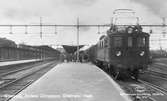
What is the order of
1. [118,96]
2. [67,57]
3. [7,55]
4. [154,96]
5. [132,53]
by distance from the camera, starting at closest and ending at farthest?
[118,96], [154,96], [132,53], [7,55], [67,57]

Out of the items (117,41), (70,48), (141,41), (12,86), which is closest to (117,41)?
(117,41)

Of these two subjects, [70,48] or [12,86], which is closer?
[12,86]

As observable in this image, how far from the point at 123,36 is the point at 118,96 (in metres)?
7.42

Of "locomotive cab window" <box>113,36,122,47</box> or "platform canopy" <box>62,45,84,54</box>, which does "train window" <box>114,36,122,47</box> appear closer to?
"locomotive cab window" <box>113,36,122,47</box>

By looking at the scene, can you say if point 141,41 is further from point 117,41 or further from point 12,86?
point 12,86

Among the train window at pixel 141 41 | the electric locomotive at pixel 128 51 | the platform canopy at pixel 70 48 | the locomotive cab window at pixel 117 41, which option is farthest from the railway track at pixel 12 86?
the platform canopy at pixel 70 48

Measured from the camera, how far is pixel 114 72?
55.0ft

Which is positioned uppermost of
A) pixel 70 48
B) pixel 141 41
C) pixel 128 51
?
pixel 70 48

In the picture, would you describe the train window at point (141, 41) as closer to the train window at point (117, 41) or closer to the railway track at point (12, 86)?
the train window at point (117, 41)

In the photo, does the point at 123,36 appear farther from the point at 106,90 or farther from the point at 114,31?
the point at 106,90

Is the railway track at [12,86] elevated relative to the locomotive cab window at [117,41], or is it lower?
lower

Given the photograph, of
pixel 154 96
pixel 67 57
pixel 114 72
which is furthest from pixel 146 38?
pixel 67 57

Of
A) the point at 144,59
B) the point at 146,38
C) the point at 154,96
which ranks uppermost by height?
the point at 146,38

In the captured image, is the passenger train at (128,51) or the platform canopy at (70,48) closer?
the passenger train at (128,51)
